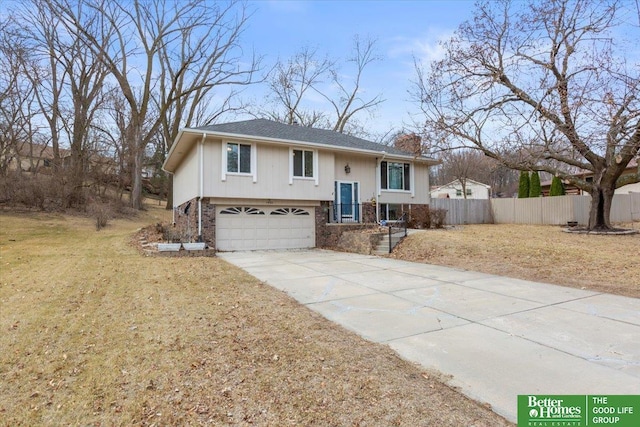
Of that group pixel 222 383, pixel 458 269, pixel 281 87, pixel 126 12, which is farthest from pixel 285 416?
pixel 281 87

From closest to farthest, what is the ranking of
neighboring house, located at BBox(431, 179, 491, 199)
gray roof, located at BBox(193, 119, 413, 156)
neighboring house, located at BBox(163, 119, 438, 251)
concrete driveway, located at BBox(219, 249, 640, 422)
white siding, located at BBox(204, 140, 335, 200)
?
1. concrete driveway, located at BBox(219, 249, 640, 422)
2. white siding, located at BBox(204, 140, 335, 200)
3. neighboring house, located at BBox(163, 119, 438, 251)
4. gray roof, located at BBox(193, 119, 413, 156)
5. neighboring house, located at BBox(431, 179, 491, 199)

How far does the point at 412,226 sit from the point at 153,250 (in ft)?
35.0

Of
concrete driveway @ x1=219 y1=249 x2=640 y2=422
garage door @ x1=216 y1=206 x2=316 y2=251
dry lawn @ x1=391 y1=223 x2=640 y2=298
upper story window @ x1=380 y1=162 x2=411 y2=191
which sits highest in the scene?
upper story window @ x1=380 y1=162 x2=411 y2=191

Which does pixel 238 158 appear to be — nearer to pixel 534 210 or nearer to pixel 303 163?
pixel 303 163

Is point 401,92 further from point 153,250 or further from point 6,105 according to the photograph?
point 6,105

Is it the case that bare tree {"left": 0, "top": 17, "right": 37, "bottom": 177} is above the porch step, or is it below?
above

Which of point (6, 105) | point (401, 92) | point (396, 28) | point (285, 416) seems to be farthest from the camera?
point (6, 105)

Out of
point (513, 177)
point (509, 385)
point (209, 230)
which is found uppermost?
point (513, 177)

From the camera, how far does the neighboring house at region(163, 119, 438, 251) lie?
13125mm

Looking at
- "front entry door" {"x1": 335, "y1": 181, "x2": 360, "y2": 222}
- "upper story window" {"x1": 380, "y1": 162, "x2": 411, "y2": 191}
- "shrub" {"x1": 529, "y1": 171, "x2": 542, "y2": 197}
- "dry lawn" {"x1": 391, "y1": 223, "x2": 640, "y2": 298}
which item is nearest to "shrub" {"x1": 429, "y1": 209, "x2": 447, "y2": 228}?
"upper story window" {"x1": 380, "y1": 162, "x2": 411, "y2": 191}

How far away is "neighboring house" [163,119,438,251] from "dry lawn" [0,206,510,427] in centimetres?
701

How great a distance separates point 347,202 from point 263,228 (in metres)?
4.17

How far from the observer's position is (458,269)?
9.07 metres

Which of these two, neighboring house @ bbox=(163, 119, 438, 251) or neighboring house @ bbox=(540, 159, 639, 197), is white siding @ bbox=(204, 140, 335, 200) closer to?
neighboring house @ bbox=(163, 119, 438, 251)
